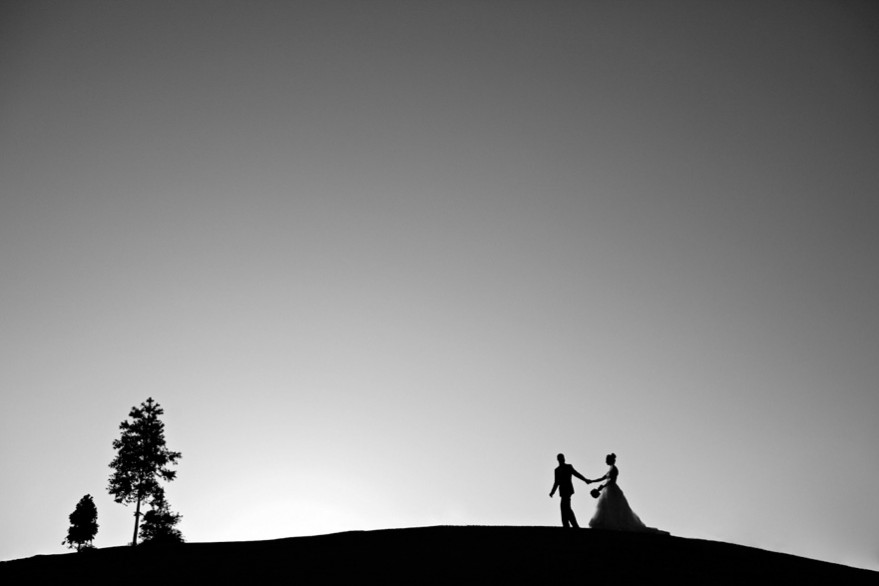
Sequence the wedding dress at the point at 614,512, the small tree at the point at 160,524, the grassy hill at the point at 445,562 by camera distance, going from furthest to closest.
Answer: the small tree at the point at 160,524 → the wedding dress at the point at 614,512 → the grassy hill at the point at 445,562

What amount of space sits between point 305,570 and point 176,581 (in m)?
3.72

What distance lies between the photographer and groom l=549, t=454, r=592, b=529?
2492cm

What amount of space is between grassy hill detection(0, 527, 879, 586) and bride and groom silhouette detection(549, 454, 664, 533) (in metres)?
0.83

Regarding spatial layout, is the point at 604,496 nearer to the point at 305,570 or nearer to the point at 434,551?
the point at 434,551

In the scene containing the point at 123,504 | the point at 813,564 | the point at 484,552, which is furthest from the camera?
the point at 123,504

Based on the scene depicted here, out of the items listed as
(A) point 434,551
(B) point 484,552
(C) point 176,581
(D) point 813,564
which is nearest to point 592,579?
(B) point 484,552

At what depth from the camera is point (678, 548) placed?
2311cm

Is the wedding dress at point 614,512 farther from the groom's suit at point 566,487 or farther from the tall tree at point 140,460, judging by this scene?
the tall tree at point 140,460

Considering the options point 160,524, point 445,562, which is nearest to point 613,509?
point 445,562

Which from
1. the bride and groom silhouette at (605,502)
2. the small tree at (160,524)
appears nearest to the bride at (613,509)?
the bride and groom silhouette at (605,502)

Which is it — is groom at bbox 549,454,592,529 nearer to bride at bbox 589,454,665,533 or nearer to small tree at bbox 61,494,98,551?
bride at bbox 589,454,665,533

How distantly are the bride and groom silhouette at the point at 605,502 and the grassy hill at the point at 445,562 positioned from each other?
83 centimetres

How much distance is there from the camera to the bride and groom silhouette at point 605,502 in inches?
974

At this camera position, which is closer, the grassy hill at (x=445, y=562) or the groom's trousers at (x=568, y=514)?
the grassy hill at (x=445, y=562)
